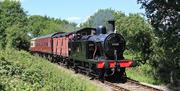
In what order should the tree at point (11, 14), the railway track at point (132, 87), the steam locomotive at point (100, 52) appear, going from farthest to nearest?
the tree at point (11, 14)
the steam locomotive at point (100, 52)
the railway track at point (132, 87)

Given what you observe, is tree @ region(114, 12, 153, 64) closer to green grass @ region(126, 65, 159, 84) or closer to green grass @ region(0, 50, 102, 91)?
green grass @ region(126, 65, 159, 84)

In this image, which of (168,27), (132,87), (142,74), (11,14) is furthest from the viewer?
(11,14)

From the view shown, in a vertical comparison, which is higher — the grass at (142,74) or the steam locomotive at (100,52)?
the steam locomotive at (100,52)

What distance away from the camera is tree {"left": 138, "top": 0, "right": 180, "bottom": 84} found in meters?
24.0

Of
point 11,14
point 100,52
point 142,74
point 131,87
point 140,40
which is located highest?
point 11,14

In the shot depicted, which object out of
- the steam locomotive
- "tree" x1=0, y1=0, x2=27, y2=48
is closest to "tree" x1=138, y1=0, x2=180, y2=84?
the steam locomotive

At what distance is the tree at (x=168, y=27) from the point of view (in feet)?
78.6

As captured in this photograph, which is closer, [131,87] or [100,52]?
[131,87]

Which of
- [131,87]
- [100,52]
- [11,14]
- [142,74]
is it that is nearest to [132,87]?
[131,87]

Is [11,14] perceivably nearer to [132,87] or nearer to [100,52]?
[100,52]

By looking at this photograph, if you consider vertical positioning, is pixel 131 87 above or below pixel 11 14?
below

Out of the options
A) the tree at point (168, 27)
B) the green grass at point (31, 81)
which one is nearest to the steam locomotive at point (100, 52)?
the tree at point (168, 27)

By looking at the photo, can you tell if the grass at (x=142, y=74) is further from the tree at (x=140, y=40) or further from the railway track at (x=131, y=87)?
the tree at (x=140, y=40)

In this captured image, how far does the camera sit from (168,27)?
2448 cm
